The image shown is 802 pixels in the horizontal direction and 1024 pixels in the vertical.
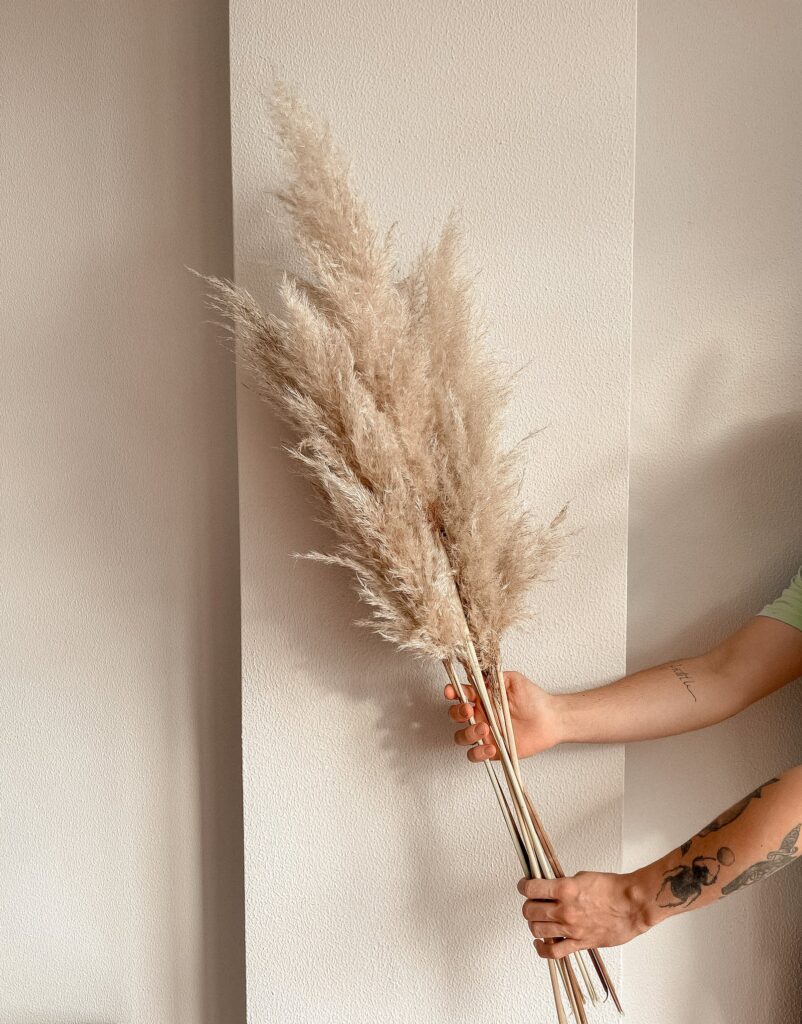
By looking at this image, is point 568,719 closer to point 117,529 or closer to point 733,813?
point 733,813

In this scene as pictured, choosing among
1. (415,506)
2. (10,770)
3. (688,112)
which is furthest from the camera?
(10,770)

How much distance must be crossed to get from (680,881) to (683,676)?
35cm

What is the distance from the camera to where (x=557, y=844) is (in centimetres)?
130

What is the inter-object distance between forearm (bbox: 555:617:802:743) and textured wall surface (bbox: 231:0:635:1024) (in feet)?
0.18

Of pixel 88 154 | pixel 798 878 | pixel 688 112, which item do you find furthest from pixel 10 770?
pixel 688 112

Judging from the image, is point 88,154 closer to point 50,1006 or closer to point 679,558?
point 679,558

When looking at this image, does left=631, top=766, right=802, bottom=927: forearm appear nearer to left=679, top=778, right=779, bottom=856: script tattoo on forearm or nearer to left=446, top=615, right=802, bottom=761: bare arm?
left=679, top=778, right=779, bottom=856: script tattoo on forearm

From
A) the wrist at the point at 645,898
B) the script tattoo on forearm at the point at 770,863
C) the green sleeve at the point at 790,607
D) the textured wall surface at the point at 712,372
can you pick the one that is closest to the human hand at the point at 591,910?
the wrist at the point at 645,898

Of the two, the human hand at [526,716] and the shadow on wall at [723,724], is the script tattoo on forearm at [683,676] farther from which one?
the human hand at [526,716]

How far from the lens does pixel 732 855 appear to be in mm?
1025

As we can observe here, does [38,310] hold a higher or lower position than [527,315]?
higher

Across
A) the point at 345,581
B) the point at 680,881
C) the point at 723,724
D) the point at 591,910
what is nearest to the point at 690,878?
the point at 680,881

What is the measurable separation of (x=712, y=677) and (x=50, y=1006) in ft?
4.47

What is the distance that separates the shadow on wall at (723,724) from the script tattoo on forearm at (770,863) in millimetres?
389
